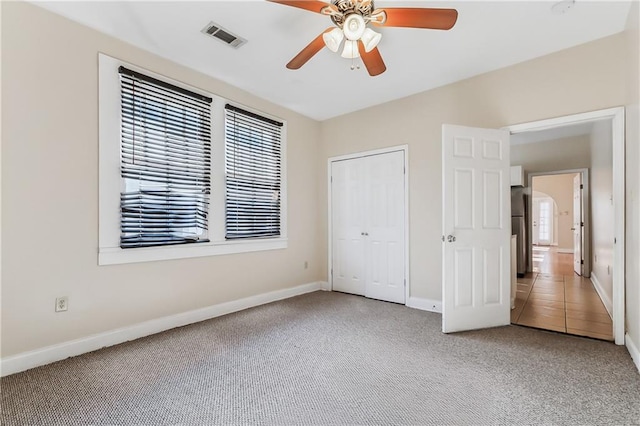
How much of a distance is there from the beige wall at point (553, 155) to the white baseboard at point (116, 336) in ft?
19.9

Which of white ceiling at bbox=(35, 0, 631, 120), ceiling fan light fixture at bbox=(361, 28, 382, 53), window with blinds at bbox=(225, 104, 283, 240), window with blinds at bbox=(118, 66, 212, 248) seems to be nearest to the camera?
ceiling fan light fixture at bbox=(361, 28, 382, 53)

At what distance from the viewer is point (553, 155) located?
616cm

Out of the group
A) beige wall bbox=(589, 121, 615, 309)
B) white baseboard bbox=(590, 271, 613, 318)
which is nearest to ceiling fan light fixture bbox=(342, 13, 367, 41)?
beige wall bbox=(589, 121, 615, 309)

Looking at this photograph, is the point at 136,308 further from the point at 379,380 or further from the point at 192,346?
the point at 379,380

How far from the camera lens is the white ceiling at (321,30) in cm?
238

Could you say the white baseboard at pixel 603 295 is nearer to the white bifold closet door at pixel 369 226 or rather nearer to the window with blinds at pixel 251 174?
the white bifold closet door at pixel 369 226

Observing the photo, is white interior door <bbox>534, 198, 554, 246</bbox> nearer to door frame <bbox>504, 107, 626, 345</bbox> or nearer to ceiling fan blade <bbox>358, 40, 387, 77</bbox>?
door frame <bbox>504, 107, 626, 345</bbox>

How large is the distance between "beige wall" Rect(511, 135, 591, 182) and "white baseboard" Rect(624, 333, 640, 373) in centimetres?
455

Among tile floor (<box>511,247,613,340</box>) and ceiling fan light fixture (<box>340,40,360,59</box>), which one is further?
tile floor (<box>511,247,613,340</box>)

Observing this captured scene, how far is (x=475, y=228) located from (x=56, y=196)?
3850mm

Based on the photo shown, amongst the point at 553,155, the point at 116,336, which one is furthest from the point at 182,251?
the point at 553,155

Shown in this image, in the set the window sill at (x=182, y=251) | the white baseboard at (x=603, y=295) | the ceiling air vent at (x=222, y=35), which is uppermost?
the ceiling air vent at (x=222, y=35)

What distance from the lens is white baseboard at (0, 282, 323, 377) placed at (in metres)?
2.22

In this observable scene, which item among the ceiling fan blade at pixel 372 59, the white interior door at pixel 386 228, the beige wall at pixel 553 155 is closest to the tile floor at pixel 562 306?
the white interior door at pixel 386 228
